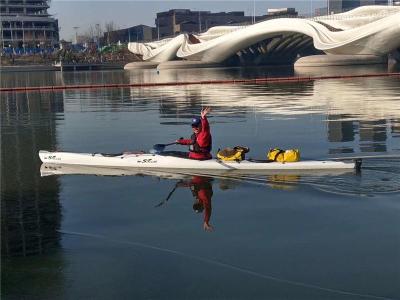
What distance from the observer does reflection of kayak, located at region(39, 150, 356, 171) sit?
14.0 meters

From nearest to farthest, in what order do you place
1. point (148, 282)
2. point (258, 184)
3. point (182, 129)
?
point (148, 282), point (258, 184), point (182, 129)

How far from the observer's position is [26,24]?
18512 cm

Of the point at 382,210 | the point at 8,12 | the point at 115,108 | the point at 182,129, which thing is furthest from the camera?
the point at 8,12

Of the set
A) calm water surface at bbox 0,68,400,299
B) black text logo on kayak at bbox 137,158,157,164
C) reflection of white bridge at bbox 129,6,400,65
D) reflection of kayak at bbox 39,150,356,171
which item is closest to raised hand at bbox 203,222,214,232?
calm water surface at bbox 0,68,400,299

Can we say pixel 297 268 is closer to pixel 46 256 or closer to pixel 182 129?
pixel 46 256

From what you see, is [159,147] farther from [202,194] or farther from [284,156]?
[284,156]

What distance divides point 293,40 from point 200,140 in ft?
349

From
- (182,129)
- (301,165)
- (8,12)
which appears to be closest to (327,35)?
(182,129)

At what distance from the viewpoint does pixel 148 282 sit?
7.80m

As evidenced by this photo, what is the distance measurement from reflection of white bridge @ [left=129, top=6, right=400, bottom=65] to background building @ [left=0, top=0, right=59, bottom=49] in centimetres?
5760

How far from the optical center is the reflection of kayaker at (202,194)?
35.8 ft

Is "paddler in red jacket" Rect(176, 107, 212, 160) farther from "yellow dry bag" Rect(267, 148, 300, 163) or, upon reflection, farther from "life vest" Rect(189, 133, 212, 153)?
"yellow dry bag" Rect(267, 148, 300, 163)

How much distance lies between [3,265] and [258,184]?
21.0 ft

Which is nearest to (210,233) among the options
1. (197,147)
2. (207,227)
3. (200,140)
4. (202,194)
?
(207,227)
